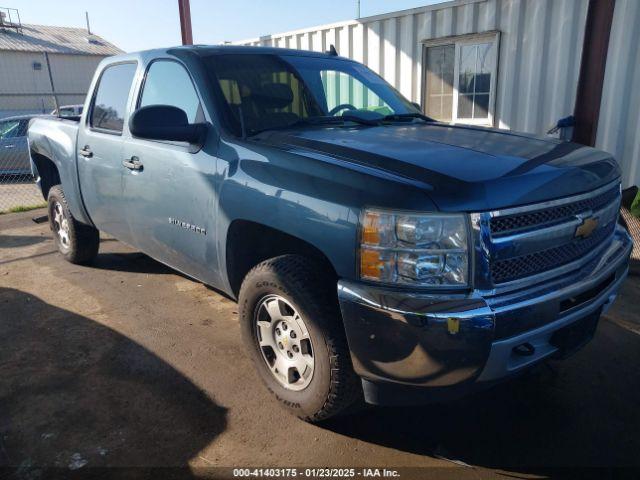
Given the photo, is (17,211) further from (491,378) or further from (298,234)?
(491,378)

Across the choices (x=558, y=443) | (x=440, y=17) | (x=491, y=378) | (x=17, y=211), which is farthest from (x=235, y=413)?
(x=17, y=211)

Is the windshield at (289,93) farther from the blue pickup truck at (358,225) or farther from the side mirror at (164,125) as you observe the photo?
the side mirror at (164,125)

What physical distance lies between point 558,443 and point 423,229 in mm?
1401

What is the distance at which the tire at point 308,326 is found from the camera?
7.57 ft

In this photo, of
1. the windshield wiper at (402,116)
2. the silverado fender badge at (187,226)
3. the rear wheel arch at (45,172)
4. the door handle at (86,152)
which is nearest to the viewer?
the silverado fender badge at (187,226)

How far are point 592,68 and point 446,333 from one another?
5.16 meters

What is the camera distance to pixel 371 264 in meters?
2.06

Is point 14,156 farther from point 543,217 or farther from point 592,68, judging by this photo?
point 543,217

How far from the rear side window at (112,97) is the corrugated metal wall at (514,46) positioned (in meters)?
5.13

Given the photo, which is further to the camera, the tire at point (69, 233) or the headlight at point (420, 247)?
the tire at point (69, 233)

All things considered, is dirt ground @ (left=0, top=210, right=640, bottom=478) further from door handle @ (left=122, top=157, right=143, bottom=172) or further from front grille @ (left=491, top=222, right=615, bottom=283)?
door handle @ (left=122, top=157, right=143, bottom=172)

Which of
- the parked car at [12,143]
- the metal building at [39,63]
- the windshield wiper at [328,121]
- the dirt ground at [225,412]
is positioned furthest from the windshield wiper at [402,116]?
the metal building at [39,63]

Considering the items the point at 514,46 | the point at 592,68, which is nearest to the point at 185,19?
the point at 514,46

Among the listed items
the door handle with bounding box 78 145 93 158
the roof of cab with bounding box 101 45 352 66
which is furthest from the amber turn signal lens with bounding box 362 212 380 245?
the door handle with bounding box 78 145 93 158
